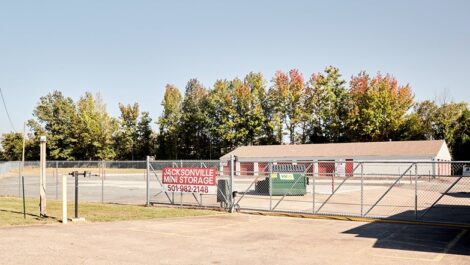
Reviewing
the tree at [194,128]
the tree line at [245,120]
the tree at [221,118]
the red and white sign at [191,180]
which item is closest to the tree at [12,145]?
the tree line at [245,120]

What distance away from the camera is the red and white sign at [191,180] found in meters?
20.5

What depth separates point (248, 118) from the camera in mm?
83812

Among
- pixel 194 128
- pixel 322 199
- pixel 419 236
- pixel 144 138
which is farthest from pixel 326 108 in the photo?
pixel 419 236

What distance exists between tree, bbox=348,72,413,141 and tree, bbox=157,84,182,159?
35.6 meters

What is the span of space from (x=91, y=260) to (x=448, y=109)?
84.4 m

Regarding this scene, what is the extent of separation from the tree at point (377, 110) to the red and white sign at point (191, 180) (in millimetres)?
56654

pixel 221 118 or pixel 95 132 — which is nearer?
pixel 221 118

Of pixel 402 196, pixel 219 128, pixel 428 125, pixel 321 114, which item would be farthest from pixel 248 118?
pixel 402 196

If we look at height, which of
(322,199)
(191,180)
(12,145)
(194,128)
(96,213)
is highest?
(194,128)

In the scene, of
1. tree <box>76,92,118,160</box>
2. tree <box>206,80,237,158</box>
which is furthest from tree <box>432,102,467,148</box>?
tree <box>76,92,118,160</box>

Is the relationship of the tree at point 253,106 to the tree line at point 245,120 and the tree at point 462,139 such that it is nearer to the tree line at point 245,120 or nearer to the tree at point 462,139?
the tree line at point 245,120

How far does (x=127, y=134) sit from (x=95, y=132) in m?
6.45

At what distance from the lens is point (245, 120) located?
83812mm

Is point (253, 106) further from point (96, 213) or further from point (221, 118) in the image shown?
point (96, 213)
